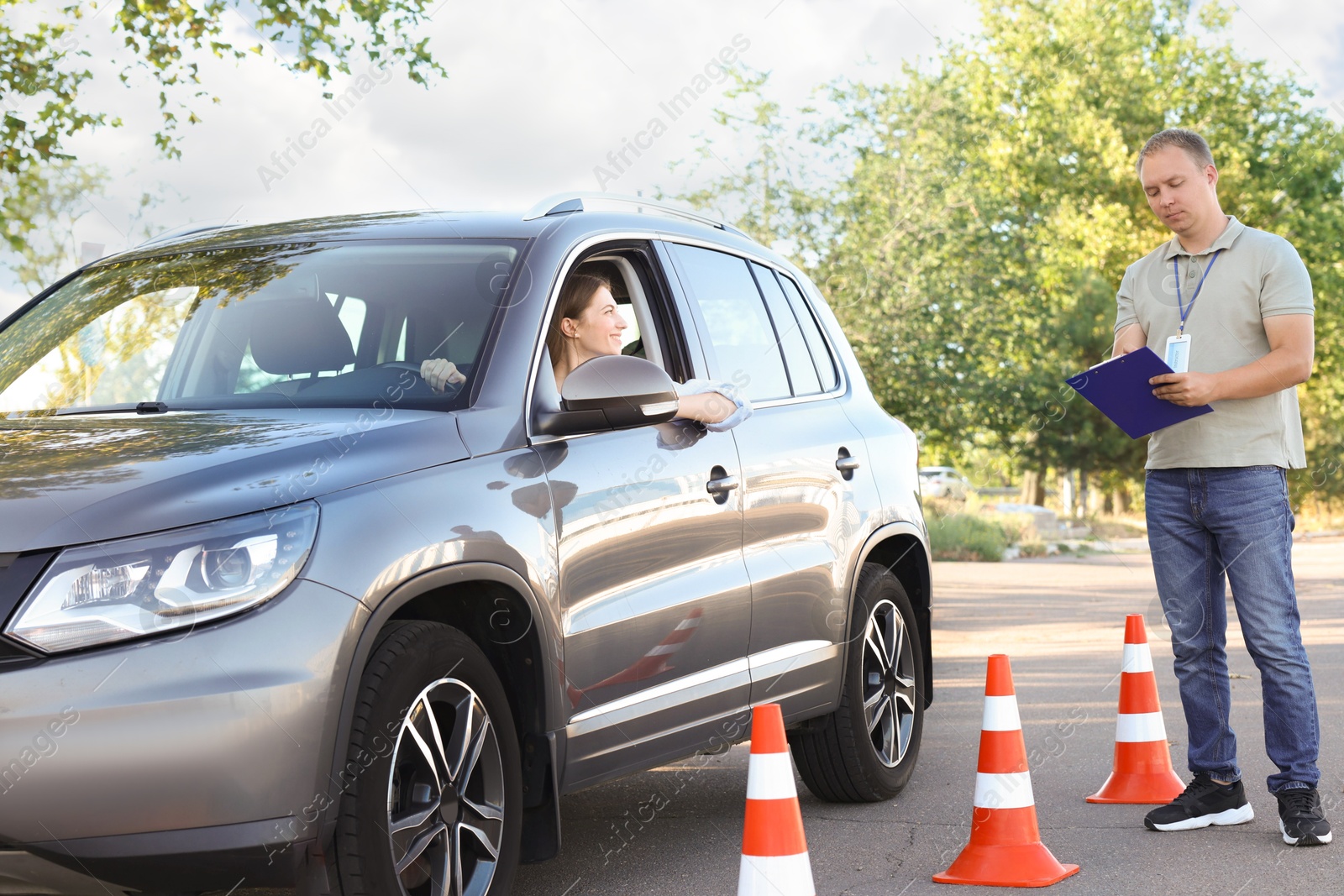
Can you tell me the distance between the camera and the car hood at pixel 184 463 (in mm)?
2883

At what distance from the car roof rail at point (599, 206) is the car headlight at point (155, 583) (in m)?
1.84

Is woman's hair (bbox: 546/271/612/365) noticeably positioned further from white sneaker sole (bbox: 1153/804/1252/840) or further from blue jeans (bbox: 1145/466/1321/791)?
white sneaker sole (bbox: 1153/804/1252/840)

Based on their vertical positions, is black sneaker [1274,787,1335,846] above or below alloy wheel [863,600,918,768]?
below

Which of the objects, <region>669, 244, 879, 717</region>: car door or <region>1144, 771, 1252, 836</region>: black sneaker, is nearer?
<region>669, 244, 879, 717</region>: car door

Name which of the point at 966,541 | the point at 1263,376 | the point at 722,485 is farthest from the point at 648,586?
the point at 966,541

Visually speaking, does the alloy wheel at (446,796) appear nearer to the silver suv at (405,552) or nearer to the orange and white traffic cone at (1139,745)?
the silver suv at (405,552)

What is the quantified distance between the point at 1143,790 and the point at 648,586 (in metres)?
2.61

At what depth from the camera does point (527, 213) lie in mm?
4543

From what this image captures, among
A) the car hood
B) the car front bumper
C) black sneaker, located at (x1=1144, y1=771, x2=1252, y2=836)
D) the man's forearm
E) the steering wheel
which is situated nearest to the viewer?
the car front bumper

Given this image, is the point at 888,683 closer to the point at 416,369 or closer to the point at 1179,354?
the point at 1179,354

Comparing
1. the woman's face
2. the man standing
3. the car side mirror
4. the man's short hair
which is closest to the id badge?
the man standing

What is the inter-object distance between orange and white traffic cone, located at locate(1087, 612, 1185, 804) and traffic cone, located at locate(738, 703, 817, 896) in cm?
238

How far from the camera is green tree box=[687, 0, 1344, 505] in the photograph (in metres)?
25.2

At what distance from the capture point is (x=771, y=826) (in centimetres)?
369
